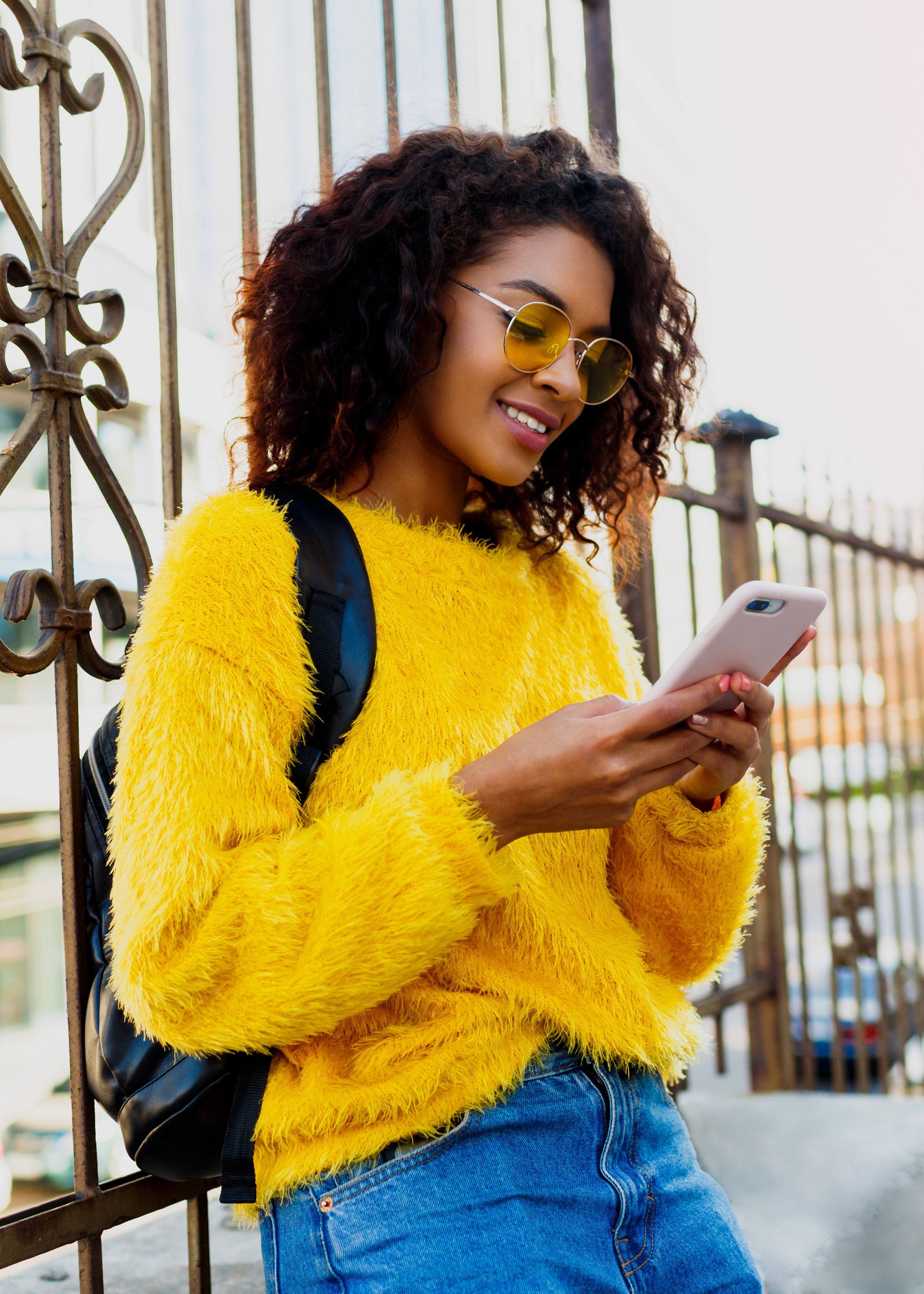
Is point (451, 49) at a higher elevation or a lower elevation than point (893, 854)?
higher

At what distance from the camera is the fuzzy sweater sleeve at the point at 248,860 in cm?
109

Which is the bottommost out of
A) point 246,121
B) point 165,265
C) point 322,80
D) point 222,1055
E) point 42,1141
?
point 42,1141

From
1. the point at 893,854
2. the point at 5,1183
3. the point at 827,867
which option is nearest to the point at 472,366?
the point at 827,867

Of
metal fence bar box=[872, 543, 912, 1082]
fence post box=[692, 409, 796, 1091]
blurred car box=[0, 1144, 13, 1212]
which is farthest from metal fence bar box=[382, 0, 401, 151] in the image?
blurred car box=[0, 1144, 13, 1212]

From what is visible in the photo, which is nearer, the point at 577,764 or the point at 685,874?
the point at 577,764

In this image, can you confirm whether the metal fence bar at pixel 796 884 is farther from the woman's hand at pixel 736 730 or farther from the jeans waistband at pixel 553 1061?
the jeans waistband at pixel 553 1061

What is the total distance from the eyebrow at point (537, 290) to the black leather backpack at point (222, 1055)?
413 mm

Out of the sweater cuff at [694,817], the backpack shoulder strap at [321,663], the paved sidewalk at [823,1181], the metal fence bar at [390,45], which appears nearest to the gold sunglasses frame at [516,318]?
the backpack shoulder strap at [321,663]

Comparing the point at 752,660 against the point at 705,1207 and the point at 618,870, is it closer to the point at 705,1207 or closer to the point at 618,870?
the point at 618,870

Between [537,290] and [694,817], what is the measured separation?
77cm

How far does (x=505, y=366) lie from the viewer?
1473 mm

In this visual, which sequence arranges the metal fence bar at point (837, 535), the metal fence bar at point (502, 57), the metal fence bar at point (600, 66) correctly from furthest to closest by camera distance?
the metal fence bar at point (837, 535)
the metal fence bar at point (600, 66)
the metal fence bar at point (502, 57)

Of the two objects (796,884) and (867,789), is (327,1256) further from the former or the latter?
(867,789)

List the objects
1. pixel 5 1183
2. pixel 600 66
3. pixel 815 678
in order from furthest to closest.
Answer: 1. pixel 5 1183
2. pixel 815 678
3. pixel 600 66
